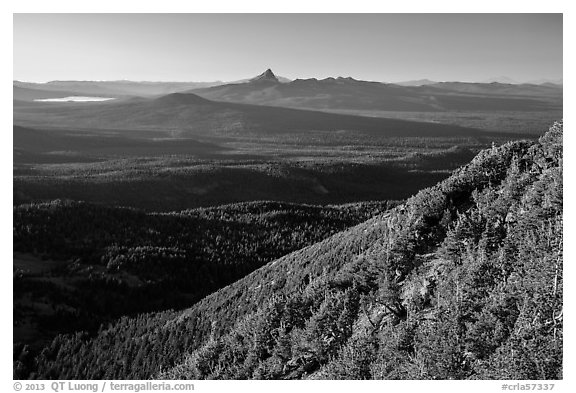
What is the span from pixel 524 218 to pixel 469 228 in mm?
628

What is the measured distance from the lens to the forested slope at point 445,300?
498 cm

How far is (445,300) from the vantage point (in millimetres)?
5469

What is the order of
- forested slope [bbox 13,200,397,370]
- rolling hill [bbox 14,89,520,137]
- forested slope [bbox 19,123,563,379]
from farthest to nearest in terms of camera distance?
rolling hill [bbox 14,89,520,137]
forested slope [bbox 13,200,397,370]
forested slope [bbox 19,123,563,379]

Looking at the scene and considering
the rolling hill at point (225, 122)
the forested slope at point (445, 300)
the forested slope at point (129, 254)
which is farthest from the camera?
the rolling hill at point (225, 122)

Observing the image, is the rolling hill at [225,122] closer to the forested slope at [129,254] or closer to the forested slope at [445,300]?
the forested slope at [129,254]

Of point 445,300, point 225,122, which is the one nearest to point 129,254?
point 445,300

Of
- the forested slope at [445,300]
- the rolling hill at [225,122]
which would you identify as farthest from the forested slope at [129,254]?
the rolling hill at [225,122]

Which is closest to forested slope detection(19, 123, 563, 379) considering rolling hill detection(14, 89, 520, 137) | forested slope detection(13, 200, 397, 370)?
forested slope detection(13, 200, 397, 370)

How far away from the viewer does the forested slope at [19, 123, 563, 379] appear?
498 centimetres

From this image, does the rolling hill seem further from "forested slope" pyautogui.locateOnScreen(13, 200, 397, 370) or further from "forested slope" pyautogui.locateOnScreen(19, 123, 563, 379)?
"forested slope" pyautogui.locateOnScreen(19, 123, 563, 379)

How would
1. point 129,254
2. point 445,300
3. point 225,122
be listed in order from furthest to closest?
point 225,122 < point 129,254 < point 445,300

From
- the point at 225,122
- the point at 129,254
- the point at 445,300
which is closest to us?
the point at 445,300

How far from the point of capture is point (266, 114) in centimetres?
18975

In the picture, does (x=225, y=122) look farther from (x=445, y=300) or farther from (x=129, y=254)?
(x=445, y=300)
